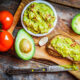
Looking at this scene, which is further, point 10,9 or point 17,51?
point 10,9

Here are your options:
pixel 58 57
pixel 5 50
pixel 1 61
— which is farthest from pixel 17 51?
pixel 58 57

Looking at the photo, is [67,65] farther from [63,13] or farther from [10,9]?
[10,9]

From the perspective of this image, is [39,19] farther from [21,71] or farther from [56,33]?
[21,71]

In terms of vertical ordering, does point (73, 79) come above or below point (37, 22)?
below

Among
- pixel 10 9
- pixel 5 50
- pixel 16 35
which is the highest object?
pixel 10 9

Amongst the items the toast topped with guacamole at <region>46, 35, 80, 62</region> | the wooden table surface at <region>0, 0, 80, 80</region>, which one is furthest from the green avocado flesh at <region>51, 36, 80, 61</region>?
the wooden table surface at <region>0, 0, 80, 80</region>

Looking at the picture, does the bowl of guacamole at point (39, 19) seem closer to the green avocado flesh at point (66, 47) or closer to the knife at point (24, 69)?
the green avocado flesh at point (66, 47)
